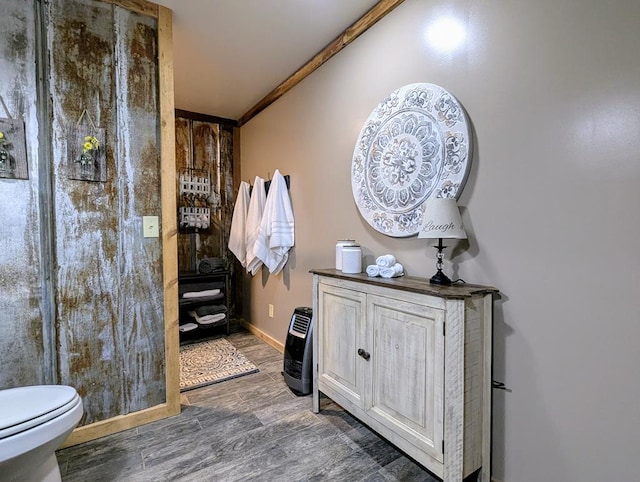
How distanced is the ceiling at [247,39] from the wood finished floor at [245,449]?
250cm

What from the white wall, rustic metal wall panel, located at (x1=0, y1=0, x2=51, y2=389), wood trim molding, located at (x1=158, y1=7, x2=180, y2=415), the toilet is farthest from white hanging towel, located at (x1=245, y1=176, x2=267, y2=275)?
the toilet

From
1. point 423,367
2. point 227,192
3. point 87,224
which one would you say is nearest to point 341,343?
point 423,367

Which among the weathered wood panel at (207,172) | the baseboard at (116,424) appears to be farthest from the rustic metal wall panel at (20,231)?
the weathered wood panel at (207,172)

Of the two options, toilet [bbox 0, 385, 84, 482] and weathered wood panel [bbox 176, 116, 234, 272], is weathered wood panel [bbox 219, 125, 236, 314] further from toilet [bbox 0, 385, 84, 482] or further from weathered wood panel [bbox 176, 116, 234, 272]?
toilet [bbox 0, 385, 84, 482]

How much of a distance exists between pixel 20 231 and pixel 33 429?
1032mm

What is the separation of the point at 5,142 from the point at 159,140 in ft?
2.29

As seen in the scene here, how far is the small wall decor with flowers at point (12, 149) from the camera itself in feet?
5.17

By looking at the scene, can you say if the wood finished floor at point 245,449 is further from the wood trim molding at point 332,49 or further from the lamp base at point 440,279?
the wood trim molding at point 332,49

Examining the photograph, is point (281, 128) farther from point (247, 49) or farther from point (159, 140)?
point (159, 140)

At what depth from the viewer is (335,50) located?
2.28 m

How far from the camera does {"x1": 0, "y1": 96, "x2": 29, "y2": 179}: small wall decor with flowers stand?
1.58 m

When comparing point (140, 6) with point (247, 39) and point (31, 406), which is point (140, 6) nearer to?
point (247, 39)

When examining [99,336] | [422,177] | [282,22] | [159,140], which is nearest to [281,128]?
[282,22]

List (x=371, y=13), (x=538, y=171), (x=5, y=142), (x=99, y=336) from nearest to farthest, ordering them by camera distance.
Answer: (x=538, y=171), (x=5, y=142), (x=99, y=336), (x=371, y=13)
